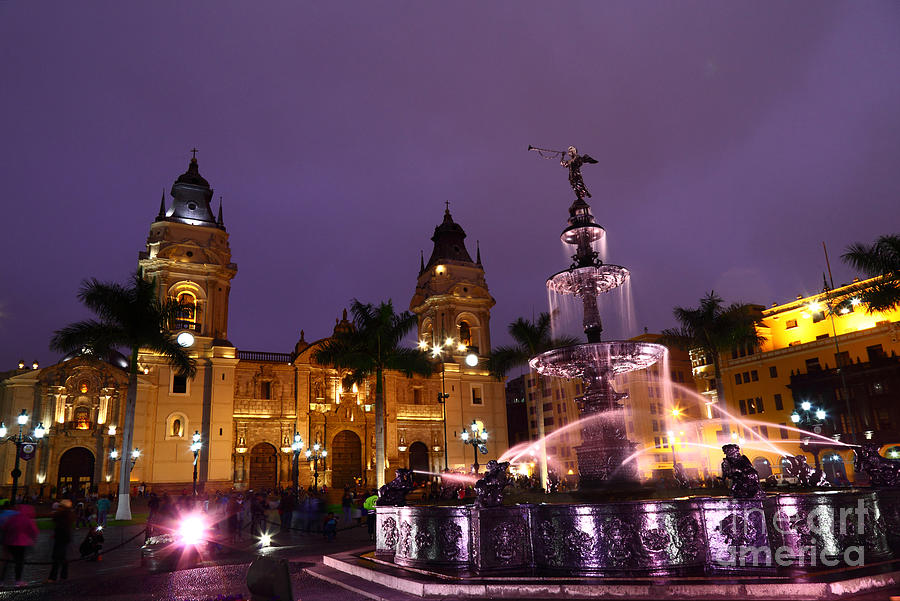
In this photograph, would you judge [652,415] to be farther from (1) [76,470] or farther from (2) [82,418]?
(1) [76,470]

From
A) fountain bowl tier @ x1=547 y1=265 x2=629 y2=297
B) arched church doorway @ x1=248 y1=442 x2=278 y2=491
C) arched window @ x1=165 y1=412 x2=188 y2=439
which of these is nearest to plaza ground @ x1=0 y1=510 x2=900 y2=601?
fountain bowl tier @ x1=547 y1=265 x2=629 y2=297

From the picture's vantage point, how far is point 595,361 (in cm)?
1495

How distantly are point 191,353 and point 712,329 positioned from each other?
Answer: 116ft

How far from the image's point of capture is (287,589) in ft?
13.7

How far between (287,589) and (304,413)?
46093 mm

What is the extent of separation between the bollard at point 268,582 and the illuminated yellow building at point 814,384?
3817 centimetres

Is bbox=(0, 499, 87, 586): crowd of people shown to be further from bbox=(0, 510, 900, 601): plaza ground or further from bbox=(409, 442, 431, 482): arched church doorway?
bbox=(409, 442, 431, 482): arched church doorway

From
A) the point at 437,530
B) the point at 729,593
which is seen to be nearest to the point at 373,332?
the point at 437,530

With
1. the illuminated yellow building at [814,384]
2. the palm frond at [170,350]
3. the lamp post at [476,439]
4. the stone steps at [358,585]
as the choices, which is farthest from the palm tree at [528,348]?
the stone steps at [358,585]

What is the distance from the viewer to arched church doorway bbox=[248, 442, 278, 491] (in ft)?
150

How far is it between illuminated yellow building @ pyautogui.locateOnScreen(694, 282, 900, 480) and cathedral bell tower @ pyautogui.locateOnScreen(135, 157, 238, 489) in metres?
35.2

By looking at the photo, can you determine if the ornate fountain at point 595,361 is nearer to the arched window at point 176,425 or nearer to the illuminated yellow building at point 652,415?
the arched window at point 176,425

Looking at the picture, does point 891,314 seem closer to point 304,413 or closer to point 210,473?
point 304,413

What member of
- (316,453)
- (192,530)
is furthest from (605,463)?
(316,453)
